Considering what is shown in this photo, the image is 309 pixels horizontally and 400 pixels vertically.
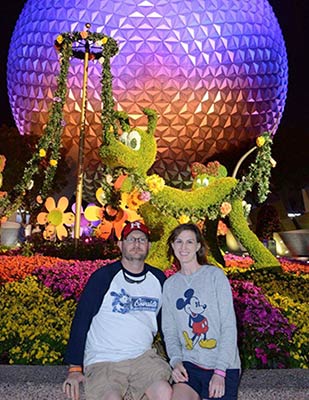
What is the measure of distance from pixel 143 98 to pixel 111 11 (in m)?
3.41

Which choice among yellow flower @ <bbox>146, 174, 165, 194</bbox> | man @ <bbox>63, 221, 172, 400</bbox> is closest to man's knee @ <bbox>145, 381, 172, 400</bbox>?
man @ <bbox>63, 221, 172, 400</bbox>

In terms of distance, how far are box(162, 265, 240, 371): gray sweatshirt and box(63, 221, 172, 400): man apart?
0.43 feet

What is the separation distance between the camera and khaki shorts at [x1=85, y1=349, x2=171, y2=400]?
3.91 m

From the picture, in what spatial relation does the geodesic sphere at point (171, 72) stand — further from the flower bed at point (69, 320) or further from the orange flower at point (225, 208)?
the flower bed at point (69, 320)

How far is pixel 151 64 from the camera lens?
23.0 metres

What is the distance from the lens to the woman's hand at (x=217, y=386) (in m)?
3.80

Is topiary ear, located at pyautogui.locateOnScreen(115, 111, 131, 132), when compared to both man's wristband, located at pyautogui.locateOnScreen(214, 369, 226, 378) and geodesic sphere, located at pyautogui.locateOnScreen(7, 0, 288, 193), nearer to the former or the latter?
man's wristband, located at pyautogui.locateOnScreen(214, 369, 226, 378)

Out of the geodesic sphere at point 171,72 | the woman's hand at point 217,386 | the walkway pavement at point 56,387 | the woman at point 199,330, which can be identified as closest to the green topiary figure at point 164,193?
the walkway pavement at point 56,387

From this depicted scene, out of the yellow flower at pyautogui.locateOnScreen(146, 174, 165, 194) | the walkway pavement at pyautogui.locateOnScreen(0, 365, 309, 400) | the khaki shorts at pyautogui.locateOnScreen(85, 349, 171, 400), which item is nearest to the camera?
the khaki shorts at pyautogui.locateOnScreen(85, 349, 171, 400)

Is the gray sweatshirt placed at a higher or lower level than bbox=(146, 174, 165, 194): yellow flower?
lower

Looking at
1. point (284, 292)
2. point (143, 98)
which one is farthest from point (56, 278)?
point (143, 98)

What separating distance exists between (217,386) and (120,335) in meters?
0.69

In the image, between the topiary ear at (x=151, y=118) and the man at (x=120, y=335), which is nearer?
the man at (x=120, y=335)

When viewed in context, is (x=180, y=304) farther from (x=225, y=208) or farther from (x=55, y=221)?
(x=55, y=221)
